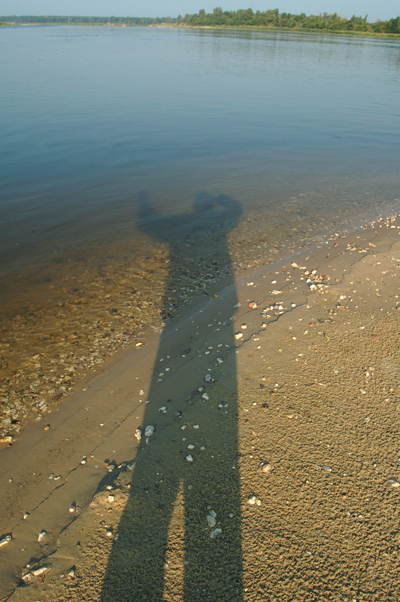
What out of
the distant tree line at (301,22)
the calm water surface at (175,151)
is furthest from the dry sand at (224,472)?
the distant tree line at (301,22)

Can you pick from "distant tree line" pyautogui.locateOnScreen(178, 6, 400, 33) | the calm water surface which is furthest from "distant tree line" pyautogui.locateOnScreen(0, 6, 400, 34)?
the calm water surface

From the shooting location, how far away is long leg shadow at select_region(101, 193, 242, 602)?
9.64 feet

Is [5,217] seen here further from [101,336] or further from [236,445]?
[236,445]

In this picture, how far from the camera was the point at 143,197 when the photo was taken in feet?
40.0

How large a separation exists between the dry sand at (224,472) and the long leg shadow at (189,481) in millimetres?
13

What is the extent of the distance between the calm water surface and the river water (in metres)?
0.08

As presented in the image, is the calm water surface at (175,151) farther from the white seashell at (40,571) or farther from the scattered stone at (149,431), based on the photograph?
the white seashell at (40,571)

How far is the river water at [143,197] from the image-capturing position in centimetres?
669

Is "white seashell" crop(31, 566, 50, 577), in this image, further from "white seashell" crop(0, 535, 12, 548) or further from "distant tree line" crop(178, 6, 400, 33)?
"distant tree line" crop(178, 6, 400, 33)

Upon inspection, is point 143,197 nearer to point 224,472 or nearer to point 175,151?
point 175,151

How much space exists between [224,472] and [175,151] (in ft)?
51.2

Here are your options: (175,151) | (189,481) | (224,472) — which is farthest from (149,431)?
(175,151)

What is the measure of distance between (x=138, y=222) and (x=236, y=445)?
8.01 m

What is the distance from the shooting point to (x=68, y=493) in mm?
3818
